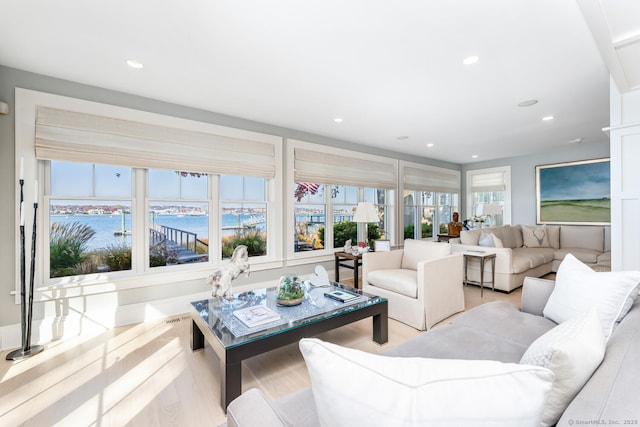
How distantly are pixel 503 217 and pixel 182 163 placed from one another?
21.4 feet

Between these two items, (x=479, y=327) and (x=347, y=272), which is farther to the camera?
(x=347, y=272)

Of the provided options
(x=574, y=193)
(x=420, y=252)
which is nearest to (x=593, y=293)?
(x=420, y=252)

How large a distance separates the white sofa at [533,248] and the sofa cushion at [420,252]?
1.29 meters

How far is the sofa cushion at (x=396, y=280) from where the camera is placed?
9.40 ft

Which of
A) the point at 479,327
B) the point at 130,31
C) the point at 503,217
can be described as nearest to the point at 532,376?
the point at 479,327

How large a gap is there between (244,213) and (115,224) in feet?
4.68

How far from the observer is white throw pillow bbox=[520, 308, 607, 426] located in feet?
2.52

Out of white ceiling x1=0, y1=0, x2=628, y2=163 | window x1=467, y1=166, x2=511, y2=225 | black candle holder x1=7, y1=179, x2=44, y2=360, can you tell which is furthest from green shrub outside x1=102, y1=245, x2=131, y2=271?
window x1=467, y1=166, x2=511, y2=225

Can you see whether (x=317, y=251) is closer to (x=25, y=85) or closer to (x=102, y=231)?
(x=102, y=231)

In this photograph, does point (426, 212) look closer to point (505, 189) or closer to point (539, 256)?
point (505, 189)

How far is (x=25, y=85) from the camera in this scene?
8.14ft

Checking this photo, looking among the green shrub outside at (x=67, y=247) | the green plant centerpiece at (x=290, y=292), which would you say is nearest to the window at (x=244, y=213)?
the green shrub outside at (x=67, y=247)

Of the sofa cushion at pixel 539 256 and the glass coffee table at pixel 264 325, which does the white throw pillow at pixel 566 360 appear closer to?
the glass coffee table at pixel 264 325

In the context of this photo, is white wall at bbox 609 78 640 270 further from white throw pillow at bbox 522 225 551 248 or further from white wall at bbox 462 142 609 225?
white wall at bbox 462 142 609 225
